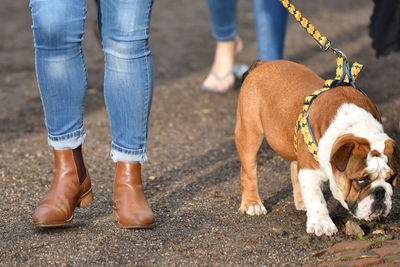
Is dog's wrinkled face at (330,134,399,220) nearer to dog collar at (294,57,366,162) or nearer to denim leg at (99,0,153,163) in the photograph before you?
dog collar at (294,57,366,162)

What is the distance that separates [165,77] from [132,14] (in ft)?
13.7

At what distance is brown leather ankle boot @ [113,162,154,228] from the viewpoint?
11.8ft

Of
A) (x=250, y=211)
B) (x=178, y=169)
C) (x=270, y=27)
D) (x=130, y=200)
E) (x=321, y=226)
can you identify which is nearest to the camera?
(x=321, y=226)

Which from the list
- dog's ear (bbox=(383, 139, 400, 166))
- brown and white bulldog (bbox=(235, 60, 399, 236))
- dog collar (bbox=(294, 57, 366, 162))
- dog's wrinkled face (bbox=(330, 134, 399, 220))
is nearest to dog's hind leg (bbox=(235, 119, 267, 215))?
brown and white bulldog (bbox=(235, 60, 399, 236))

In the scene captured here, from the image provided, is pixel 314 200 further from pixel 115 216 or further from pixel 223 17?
pixel 223 17

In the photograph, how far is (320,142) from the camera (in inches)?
135

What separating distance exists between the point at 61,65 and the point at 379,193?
71.9 inches

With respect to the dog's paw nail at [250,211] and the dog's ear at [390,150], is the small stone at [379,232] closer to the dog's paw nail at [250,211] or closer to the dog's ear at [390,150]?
the dog's ear at [390,150]

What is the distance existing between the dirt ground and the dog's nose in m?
0.38

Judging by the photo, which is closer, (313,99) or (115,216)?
(313,99)

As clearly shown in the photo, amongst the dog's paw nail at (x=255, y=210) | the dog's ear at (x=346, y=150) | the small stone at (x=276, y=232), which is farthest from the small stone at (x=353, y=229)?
the dog's paw nail at (x=255, y=210)

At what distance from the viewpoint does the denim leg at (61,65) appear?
3398 mm

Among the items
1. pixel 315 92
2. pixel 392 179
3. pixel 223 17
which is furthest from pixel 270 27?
pixel 392 179

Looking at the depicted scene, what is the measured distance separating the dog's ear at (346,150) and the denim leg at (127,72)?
1097 millimetres
